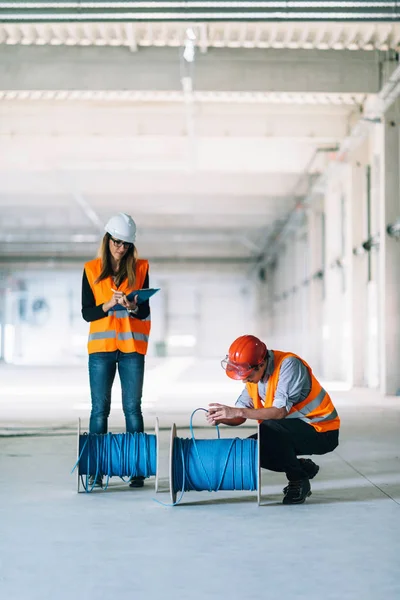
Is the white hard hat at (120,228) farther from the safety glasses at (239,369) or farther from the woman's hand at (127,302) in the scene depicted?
the safety glasses at (239,369)

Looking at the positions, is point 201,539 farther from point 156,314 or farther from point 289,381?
point 156,314

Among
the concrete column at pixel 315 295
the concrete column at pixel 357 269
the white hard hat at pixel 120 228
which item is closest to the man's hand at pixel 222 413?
the white hard hat at pixel 120 228

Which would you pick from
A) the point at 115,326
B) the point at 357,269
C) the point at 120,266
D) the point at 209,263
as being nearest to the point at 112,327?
the point at 115,326

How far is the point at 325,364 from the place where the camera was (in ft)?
71.2

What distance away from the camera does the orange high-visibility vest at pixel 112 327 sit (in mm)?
5711

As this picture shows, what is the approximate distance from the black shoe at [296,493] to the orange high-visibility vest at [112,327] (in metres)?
1.33

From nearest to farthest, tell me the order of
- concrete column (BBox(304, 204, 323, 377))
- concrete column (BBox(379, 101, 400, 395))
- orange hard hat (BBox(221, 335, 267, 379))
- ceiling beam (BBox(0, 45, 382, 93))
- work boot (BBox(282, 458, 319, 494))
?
orange hard hat (BBox(221, 335, 267, 379)), work boot (BBox(282, 458, 319, 494)), ceiling beam (BBox(0, 45, 382, 93)), concrete column (BBox(379, 101, 400, 395)), concrete column (BBox(304, 204, 323, 377))

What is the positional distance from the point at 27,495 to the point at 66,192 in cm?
2005

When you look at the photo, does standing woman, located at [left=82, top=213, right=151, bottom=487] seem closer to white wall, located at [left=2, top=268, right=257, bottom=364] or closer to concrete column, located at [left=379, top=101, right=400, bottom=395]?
concrete column, located at [left=379, top=101, right=400, bottom=395]

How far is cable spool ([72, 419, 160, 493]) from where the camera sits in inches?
212

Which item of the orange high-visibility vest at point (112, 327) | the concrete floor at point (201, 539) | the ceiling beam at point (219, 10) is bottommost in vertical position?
the concrete floor at point (201, 539)

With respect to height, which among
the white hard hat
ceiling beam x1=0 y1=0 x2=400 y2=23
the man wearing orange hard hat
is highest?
ceiling beam x1=0 y1=0 x2=400 y2=23

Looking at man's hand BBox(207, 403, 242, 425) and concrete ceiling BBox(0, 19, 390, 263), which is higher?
concrete ceiling BBox(0, 19, 390, 263)

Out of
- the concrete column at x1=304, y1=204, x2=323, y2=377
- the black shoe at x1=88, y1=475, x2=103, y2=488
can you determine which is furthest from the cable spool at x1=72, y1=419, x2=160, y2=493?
the concrete column at x1=304, y1=204, x2=323, y2=377
